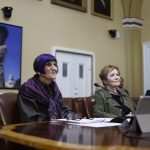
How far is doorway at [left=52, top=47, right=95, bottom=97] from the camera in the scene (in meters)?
5.81

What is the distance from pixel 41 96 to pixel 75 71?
335 centimetres

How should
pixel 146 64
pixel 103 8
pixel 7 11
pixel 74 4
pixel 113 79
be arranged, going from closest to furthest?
pixel 113 79 → pixel 7 11 → pixel 74 4 → pixel 103 8 → pixel 146 64

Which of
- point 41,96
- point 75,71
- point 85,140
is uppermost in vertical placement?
point 75,71

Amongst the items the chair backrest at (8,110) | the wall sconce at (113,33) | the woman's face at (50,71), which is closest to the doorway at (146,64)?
the wall sconce at (113,33)

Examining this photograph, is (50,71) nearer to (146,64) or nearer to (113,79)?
(113,79)

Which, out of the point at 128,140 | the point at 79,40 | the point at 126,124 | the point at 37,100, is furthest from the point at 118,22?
the point at 128,140

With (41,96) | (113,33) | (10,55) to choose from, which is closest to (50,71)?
(41,96)

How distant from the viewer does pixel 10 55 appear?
500 centimetres

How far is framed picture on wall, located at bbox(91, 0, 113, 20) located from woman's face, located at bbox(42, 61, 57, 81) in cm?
363

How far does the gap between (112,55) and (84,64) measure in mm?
873

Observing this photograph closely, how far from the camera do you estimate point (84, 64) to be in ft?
20.5

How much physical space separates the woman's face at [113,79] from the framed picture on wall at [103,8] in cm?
320

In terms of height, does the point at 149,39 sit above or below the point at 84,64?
above

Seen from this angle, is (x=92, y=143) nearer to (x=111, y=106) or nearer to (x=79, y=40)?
(x=111, y=106)
